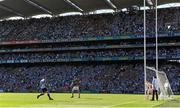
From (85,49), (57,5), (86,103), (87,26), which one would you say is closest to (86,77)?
(85,49)

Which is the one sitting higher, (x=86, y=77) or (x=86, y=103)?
(x=86, y=77)

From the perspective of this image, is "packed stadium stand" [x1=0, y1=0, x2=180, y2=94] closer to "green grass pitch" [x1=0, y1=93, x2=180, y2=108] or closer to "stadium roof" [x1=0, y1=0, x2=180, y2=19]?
"stadium roof" [x1=0, y1=0, x2=180, y2=19]

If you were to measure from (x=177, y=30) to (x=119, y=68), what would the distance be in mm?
12007

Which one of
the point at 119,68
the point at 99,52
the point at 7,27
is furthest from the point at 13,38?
the point at 119,68

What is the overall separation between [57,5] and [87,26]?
23.7ft

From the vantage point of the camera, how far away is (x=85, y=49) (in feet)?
256

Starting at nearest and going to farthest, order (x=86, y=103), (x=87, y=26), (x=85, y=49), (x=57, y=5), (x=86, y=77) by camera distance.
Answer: (x=86, y=103)
(x=86, y=77)
(x=57, y=5)
(x=85, y=49)
(x=87, y=26)

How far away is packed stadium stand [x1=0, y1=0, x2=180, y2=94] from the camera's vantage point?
70000 mm

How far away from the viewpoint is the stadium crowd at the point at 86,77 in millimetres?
66688

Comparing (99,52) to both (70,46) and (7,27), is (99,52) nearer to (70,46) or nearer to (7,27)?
(70,46)

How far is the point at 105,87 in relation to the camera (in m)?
67.9

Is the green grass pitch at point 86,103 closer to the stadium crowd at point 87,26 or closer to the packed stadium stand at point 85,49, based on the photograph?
the packed stadium stand at point 85,49

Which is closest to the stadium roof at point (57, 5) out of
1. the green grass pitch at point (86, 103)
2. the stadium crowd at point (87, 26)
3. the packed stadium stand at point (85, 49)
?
the packed stadium stand at point (85, 49)

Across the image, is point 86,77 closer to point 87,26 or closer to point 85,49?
point 85,49
